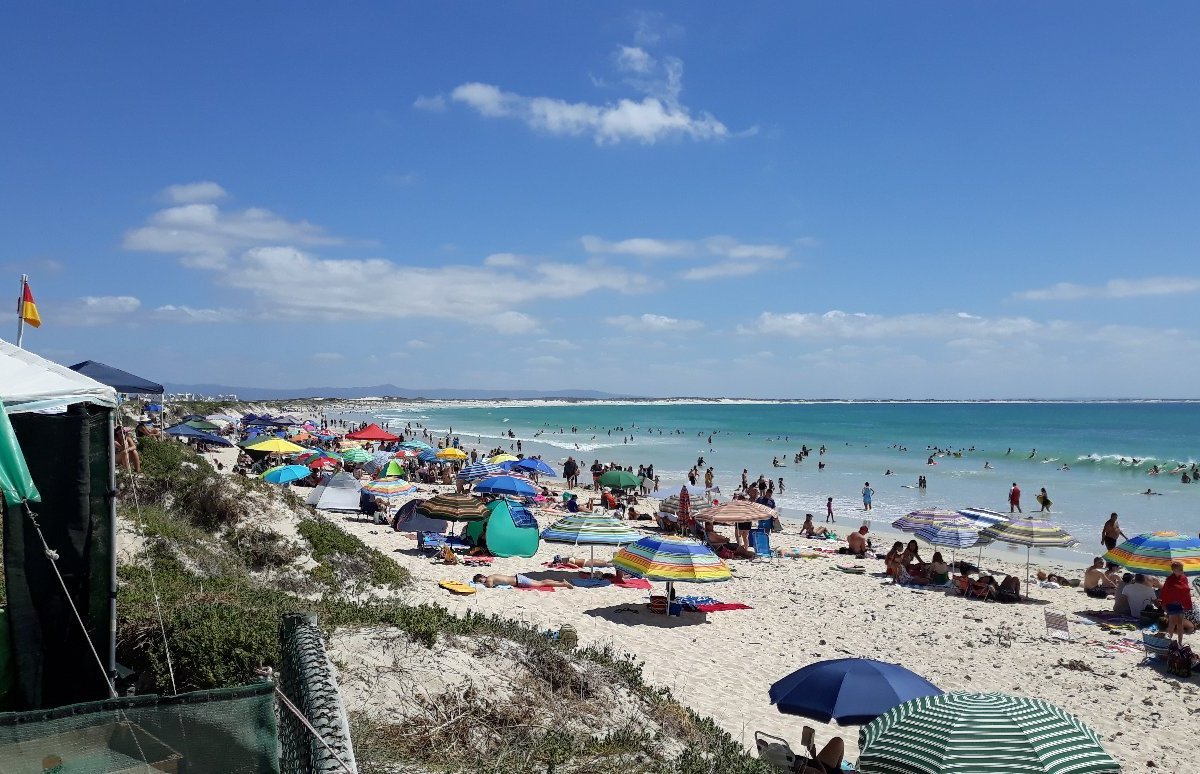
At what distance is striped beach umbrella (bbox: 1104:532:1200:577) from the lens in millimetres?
12469

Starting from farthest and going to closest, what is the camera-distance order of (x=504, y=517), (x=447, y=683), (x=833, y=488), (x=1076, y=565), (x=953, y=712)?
(x=833, y=488)
(x=1076, y=565)
(x=504, y=517)
(x=447, y=683)
(x=953, y=712)

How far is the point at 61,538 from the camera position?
4.76m

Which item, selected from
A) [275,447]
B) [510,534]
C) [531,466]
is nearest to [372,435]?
[275,447]

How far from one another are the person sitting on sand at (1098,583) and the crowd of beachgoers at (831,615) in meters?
0.03

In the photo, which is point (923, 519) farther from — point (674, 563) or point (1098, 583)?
point (674, 563)

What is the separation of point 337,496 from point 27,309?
14.5 metres

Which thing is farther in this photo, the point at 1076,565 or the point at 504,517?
the point at 1076,565

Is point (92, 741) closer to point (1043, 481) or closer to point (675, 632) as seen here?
point (675, 632)

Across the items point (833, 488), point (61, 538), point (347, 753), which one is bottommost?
point (833, 488)

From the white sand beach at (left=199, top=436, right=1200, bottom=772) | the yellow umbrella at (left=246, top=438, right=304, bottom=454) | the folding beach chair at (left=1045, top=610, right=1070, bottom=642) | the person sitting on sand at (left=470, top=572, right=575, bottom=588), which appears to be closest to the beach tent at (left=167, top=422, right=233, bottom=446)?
the yellow umbrella at (left=246, top=438, right=304, bottom=454)

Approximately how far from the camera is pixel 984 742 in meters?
4.84

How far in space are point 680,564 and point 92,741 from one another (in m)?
8.98

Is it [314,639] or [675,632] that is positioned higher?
[314,639]

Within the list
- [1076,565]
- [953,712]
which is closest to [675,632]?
[953,712]
